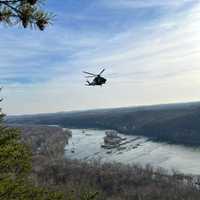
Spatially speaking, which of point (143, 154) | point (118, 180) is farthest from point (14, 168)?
point (143, 154)

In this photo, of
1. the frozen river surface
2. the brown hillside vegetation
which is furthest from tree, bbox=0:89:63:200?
the frozen river surface

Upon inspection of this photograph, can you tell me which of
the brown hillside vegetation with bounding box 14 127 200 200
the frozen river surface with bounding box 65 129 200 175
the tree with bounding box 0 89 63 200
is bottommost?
the brown hillside vegetation with bounding box 14 127 200 200

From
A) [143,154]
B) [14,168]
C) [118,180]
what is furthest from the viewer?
[143,154]

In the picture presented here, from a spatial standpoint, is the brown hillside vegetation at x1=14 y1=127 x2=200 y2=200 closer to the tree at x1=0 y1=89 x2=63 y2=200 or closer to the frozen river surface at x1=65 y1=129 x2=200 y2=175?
the frozen river surface at x1=65 y1=129 x2=200 y2=175

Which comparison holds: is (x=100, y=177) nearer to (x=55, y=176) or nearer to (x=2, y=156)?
(x=55, y=176)

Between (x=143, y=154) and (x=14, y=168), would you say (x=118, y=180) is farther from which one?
(x=14, y=168)

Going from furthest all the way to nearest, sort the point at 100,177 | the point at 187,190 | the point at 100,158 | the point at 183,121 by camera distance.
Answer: the point at 183,121
the point at 100,158
the point at 100,177
the point at 187,190

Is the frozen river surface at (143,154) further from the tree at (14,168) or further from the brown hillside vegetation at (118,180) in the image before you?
the tree at (14,168)

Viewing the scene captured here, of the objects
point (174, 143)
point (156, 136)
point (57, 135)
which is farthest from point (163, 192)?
point (57, 135)

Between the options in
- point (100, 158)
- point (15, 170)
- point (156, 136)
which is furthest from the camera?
point (156, 136)
